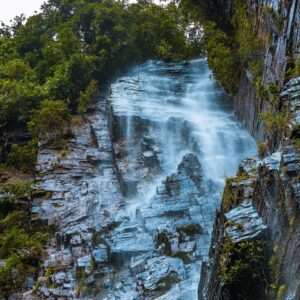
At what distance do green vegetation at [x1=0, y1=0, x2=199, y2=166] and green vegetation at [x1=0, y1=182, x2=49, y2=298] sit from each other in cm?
240

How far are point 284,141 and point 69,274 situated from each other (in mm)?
7774

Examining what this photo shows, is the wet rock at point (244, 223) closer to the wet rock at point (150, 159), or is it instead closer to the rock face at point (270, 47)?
the rock face at point (270, 47)

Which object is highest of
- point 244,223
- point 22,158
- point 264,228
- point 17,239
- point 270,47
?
point 270,47

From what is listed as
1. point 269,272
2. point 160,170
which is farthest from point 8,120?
point 269,272

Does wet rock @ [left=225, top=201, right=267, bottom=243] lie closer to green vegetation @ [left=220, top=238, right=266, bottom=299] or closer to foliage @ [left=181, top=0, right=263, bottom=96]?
green vegetation @ [left=220, top=238, right=266, bottom=299]

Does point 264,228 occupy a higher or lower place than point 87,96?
lower

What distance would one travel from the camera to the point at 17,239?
49.5 ft

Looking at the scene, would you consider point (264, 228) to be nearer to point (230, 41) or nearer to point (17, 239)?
point (17, 239)

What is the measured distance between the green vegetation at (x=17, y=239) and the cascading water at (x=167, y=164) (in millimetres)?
2674

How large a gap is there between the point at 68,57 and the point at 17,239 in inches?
491

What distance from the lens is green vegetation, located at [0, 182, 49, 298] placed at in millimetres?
13578

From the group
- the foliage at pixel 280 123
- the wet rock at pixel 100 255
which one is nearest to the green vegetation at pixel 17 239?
the wet rock at pixel 100 255

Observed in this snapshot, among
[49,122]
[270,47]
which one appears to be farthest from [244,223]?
[49,122]

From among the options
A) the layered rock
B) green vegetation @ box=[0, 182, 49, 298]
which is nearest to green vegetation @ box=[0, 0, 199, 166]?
green vegetation @ box=[0, 182, 49, 298]
